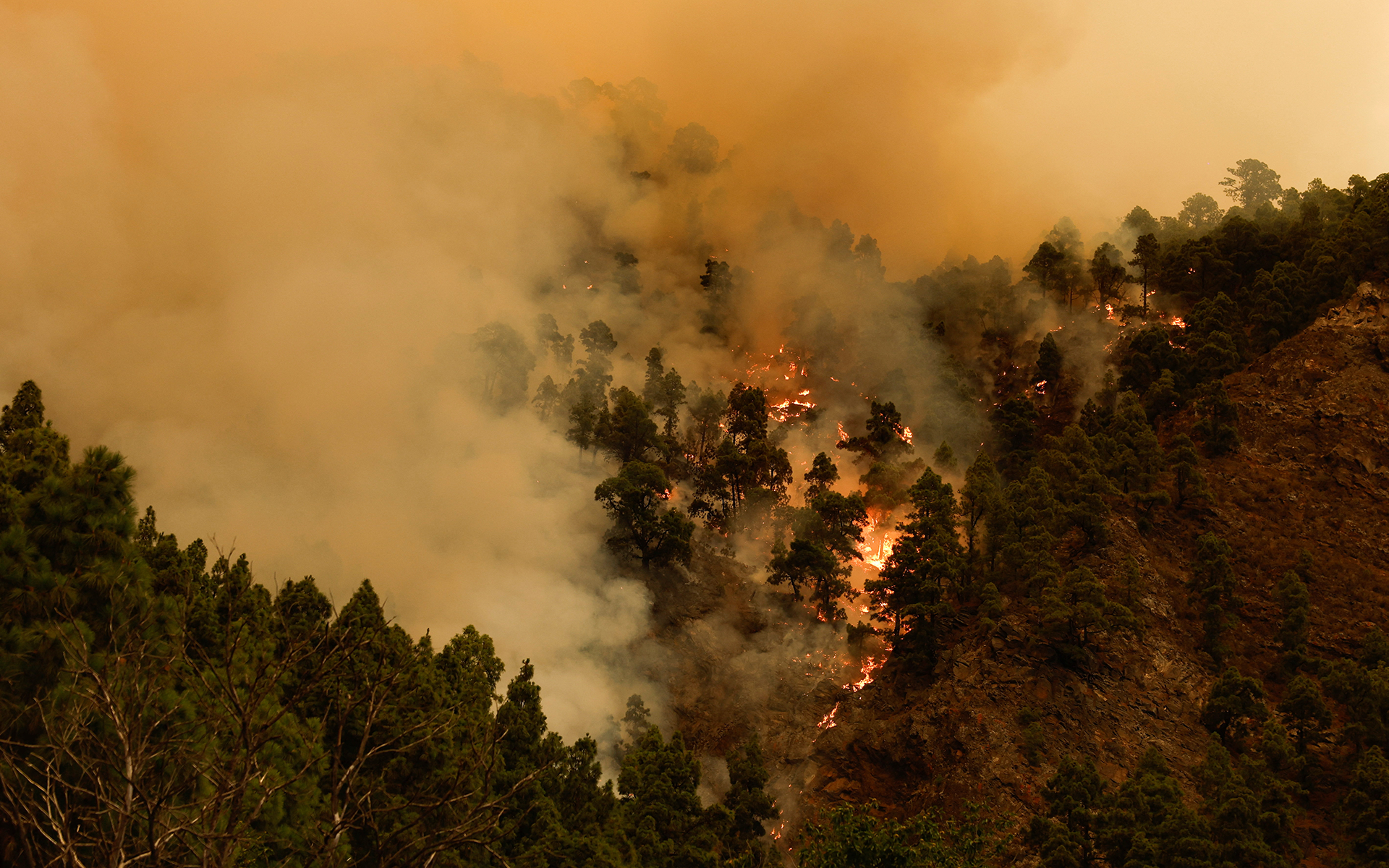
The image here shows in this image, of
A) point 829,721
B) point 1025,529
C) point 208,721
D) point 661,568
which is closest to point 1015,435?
point 1025,529

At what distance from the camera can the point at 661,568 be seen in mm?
64750

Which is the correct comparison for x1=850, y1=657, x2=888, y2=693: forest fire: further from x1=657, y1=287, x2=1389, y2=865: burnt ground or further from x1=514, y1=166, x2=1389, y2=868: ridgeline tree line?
x1=514, y1=166, x2=1389, y2=868: ridgeline tree line

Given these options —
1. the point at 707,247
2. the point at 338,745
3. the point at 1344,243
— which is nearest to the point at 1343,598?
the point at 1344,243

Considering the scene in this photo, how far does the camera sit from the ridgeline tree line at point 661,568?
Answer: 1271 centimetres

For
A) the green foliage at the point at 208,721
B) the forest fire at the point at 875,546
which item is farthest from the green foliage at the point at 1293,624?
the green foliage at the point at 208,721

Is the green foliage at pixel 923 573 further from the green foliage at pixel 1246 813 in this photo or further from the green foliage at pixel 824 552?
the green foliage at pixel 1246 813

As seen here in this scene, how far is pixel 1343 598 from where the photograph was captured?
50.0 metres

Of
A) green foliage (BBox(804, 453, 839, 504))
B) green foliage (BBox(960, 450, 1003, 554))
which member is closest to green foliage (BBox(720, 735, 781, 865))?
green foliage (BBox(960, 450, 1003, 554))

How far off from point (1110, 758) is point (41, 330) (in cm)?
8035

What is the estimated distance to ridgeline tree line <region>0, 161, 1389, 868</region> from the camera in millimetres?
12711

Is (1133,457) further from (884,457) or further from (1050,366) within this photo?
(1050,366)

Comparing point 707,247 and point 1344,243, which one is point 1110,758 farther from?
point 707,247

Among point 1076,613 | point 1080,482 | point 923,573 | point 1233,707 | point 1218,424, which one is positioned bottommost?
point 1233,707

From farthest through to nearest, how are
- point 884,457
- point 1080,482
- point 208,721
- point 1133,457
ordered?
point 884,457, point 1133,457, point 1080,482, point 208,721
